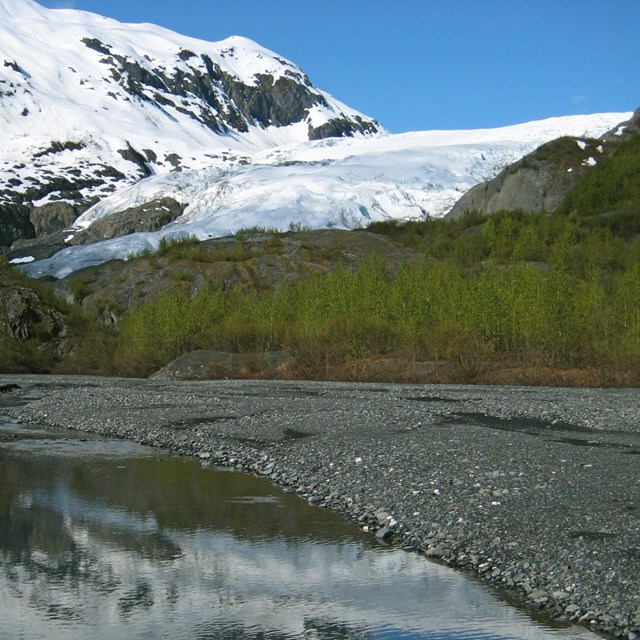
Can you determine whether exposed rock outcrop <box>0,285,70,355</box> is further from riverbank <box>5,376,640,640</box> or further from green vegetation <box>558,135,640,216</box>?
green vegetation <box>558,135,640,216</box>

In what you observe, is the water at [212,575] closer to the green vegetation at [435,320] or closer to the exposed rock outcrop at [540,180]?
the green vegetation at [435,320]

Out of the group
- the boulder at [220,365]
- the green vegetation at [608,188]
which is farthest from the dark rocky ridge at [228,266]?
the green vegetation at [608,188]

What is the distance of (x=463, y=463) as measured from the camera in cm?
1358

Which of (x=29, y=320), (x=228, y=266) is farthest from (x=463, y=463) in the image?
(x=228, y=266)

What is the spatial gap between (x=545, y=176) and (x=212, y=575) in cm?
7694

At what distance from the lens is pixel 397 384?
34.7 meters

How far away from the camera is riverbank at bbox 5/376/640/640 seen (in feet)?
28.5

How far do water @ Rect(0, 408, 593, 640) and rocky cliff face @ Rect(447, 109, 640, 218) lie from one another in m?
70.2

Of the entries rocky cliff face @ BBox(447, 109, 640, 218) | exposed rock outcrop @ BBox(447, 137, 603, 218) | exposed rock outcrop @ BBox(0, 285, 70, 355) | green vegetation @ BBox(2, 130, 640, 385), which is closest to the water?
green vegetation @ BBox(2, 130, 640, 385)

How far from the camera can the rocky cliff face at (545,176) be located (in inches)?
3169

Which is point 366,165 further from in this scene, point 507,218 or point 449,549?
point 449,549

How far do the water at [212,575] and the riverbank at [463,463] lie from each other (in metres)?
0.43

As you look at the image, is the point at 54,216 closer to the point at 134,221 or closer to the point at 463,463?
the point at 134,221

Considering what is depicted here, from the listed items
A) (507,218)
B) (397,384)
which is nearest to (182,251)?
(507,218)
